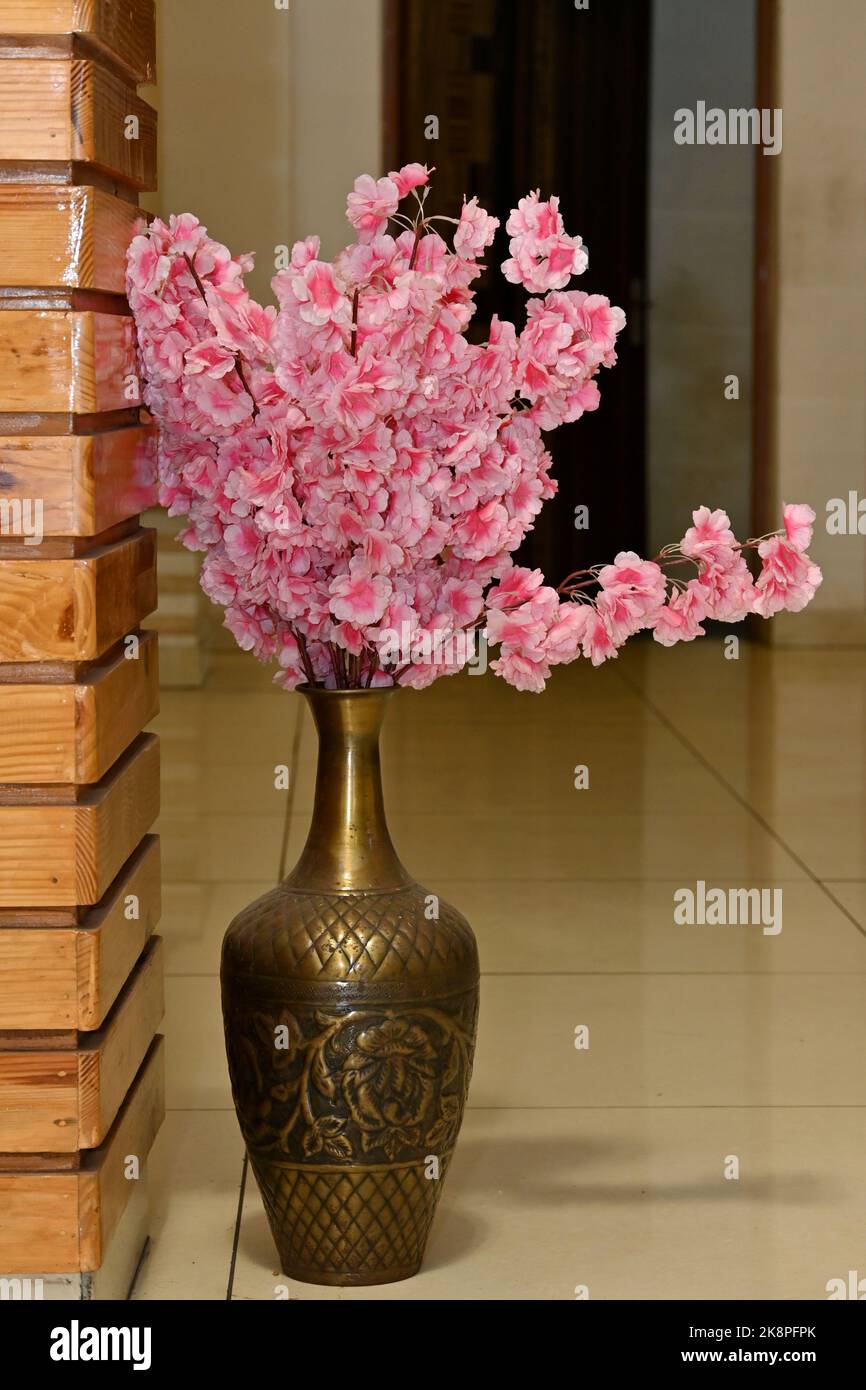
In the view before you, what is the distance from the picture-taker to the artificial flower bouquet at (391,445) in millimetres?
1778

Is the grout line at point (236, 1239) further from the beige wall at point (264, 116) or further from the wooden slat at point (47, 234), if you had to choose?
the beige wall at point (264, 116)

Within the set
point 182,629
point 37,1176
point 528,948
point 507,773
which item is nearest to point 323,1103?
point 37,1176

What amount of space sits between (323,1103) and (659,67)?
24.0 feet

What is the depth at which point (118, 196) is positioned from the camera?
1.91m

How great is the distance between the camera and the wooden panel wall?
1643mm

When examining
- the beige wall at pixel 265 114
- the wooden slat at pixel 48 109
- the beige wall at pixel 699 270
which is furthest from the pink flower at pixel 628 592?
the beige wall at pixel 699 270

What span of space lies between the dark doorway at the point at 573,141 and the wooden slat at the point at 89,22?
668 centimetres

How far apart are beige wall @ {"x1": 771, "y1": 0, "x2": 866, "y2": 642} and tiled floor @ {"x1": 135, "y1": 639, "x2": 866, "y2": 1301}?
5.73ft

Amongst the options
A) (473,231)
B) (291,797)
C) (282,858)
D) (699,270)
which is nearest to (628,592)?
(473,231)

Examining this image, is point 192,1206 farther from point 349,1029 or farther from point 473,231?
point 473,231

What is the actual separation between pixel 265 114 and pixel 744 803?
3.92 metres

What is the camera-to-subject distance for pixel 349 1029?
6.23 ft

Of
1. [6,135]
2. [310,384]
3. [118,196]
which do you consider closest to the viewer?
[6,135]
